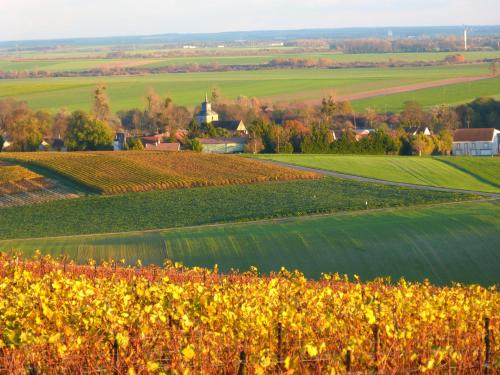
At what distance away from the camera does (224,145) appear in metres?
84.6

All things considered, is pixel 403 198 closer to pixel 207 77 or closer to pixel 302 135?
pixel 302 135

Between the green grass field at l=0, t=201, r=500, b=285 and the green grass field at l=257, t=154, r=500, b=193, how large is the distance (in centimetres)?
1507

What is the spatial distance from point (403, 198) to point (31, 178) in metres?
20.6

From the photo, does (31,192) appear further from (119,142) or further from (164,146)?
(119,142)

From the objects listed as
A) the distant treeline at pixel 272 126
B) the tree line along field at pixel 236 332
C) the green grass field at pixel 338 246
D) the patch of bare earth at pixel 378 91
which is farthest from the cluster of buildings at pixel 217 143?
the tree line along field at pixel 236 332

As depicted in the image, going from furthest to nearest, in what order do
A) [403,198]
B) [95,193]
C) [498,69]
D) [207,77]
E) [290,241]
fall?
[207,77] < [498,69] < [95,193] < [403,198] < [290,241]

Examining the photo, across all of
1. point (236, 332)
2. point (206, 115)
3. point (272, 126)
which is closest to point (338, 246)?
point (236, 332)

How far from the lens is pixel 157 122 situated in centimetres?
10300

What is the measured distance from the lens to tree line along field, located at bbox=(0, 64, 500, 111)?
5408 inches

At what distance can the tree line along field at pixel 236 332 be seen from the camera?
535 inches

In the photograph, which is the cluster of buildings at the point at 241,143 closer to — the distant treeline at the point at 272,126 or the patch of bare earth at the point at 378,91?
the distant treeline at the point at 272,126

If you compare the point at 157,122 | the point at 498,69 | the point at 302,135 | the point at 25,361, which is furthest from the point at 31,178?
the point at 498,69

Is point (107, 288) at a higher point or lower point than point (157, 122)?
higher

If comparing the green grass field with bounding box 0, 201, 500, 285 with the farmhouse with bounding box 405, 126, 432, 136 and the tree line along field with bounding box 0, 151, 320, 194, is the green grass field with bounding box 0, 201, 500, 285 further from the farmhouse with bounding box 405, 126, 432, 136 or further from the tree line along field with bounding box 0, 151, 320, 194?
the farmhouse with bounding box 405, 126, 432, 136
